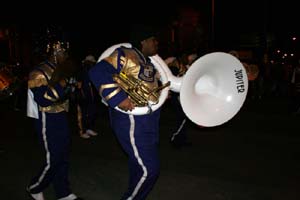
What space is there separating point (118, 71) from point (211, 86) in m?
1.36

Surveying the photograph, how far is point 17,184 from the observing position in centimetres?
466

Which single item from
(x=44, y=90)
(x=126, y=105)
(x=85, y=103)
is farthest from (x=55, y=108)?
(x=85, y=103)

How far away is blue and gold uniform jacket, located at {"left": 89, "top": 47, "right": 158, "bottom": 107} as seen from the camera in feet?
9.44

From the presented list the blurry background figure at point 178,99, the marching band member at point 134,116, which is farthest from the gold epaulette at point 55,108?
the blurry background figure at point 178,99

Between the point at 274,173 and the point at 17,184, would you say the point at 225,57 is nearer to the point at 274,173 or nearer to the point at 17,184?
the point at 274,173

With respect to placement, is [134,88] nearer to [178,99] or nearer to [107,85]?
[107,85]

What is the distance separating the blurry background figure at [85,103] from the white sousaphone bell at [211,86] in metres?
4.13

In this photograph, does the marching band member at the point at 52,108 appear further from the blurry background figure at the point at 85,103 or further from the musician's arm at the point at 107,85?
the blurry background figure at the point at 85,103

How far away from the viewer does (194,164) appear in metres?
5.38

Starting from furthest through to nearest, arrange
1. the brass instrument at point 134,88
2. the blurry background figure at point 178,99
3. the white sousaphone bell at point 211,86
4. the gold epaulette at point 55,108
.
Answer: the blurry background figure at point 178,99 < the gold epaulette at point 55,108 < the white sousaphone bell at point 211,86 < the brass instrument at point 134,88

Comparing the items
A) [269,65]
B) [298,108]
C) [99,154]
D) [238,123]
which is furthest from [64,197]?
[269,65]

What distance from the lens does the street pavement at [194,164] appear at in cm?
431

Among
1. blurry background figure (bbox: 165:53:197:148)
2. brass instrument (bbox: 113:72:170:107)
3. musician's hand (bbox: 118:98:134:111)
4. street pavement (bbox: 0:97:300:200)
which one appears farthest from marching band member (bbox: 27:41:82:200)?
blurry background figure (bbox: 165:53:197:148)

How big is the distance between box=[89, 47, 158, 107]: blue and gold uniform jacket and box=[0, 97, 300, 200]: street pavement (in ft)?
5.84
